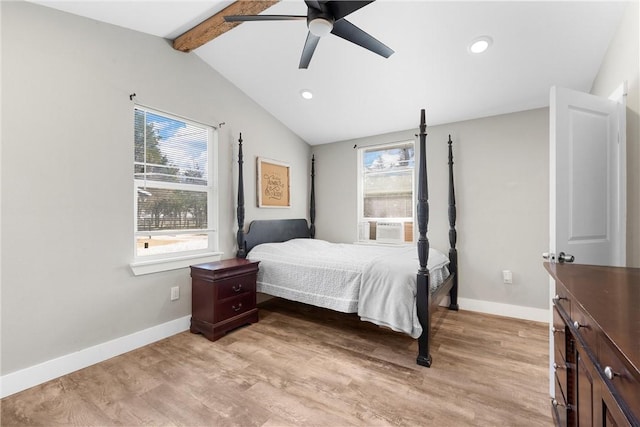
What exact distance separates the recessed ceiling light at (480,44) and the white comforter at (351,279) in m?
1.87

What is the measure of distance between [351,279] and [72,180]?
7.67ft

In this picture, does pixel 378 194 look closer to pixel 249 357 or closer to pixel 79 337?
pixel 249 357

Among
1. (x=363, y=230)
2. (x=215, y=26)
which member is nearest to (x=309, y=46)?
(x=215, y=26)

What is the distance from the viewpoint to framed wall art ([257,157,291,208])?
3752 mm

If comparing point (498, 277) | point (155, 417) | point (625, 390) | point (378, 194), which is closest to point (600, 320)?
point (625, 390)

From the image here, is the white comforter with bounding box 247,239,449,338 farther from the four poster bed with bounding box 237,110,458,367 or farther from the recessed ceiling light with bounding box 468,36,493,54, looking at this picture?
the recessed ceiling light with bounding box 468,36,493,54

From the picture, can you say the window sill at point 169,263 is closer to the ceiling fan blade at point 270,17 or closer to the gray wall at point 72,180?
the gray wall at point 72,180

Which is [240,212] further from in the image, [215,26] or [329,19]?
[329,19]

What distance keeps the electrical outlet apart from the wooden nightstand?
281cm

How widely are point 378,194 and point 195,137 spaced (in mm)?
2498

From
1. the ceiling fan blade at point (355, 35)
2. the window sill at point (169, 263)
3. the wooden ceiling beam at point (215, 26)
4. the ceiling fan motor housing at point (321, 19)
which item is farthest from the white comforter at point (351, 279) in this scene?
the wooden ceiling beam at point (215, 26)

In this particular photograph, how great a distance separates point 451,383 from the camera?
1.93 m

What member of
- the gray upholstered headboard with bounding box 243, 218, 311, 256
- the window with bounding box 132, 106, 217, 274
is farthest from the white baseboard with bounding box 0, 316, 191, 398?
the gray upholstered headboard with bounding box 243, 218, 311, 256

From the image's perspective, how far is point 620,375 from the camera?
0.64 meters
